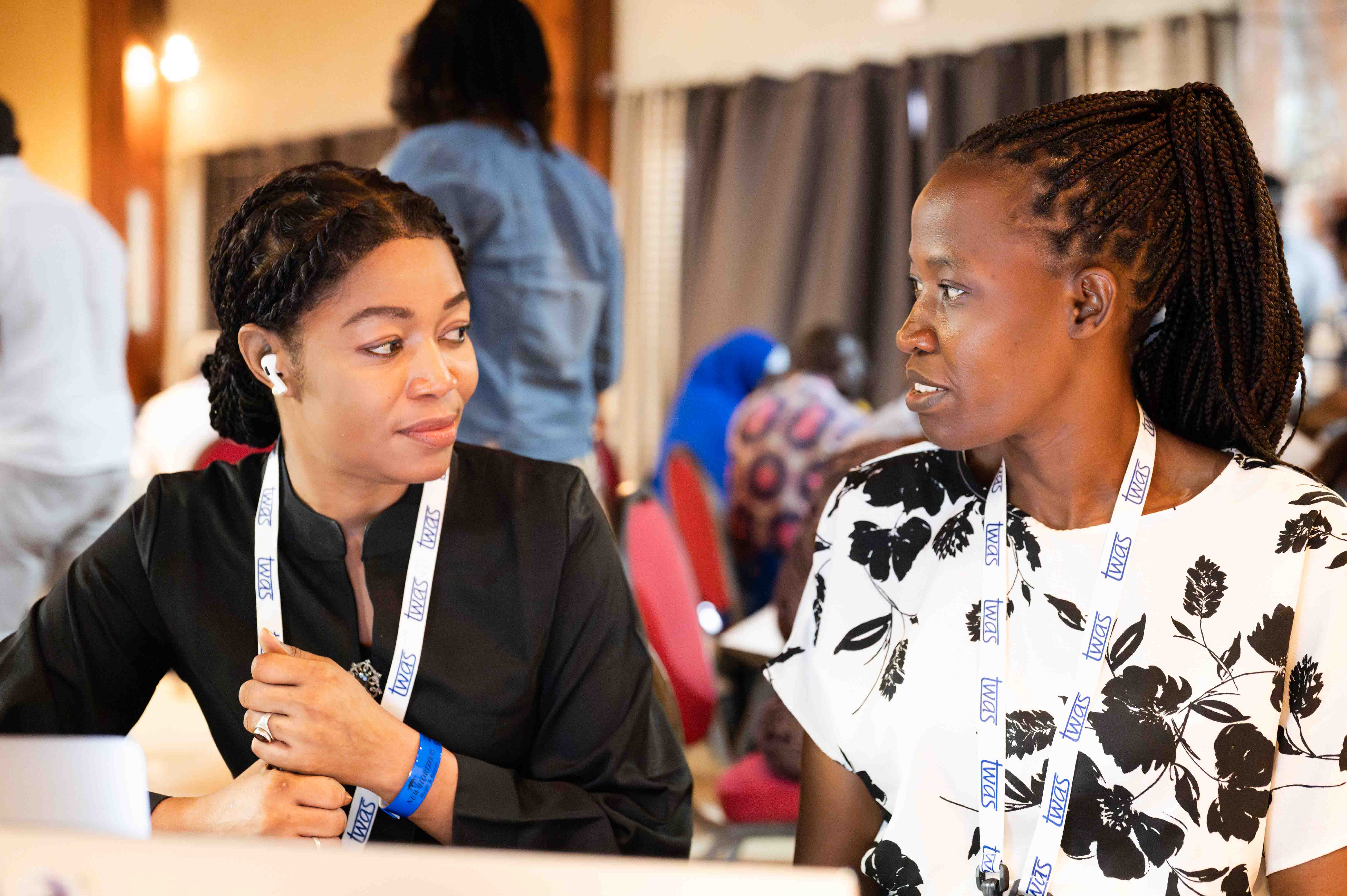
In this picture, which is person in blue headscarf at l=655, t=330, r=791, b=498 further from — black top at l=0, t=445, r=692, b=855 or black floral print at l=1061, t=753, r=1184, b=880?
black floral print at l=1061, t=753, r=1184, b=880

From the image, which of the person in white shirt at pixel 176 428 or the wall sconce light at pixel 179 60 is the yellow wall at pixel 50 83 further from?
the person in white shirt at pixel 176 428

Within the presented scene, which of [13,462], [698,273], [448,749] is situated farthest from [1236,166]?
[698,273]

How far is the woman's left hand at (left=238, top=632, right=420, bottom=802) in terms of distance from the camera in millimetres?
1003

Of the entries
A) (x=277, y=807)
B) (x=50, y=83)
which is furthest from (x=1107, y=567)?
(x=50, y=83)

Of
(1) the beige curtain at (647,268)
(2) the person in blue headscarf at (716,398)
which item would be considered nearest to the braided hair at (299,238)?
(2) the person in blue headscarf at (716,398)

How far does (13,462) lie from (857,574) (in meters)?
1.43

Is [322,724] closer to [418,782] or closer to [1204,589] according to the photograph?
[418,782]

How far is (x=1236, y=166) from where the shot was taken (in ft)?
3.62

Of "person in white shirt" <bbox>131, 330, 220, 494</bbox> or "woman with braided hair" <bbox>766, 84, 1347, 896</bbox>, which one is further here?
"person in white shirt" <bbox>131, 330, 220, 494</bbox>

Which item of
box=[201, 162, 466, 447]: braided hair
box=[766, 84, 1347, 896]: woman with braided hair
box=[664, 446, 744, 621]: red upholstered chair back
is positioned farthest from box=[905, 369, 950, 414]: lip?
box=[664, 446, 744, 621]: red upholstered chair back

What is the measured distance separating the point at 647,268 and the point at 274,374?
522 centimetres

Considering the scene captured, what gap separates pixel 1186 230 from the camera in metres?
1.10

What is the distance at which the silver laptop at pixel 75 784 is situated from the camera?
54cm

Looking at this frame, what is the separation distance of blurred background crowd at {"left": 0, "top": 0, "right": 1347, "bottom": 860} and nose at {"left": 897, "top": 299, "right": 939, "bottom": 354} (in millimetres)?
607
